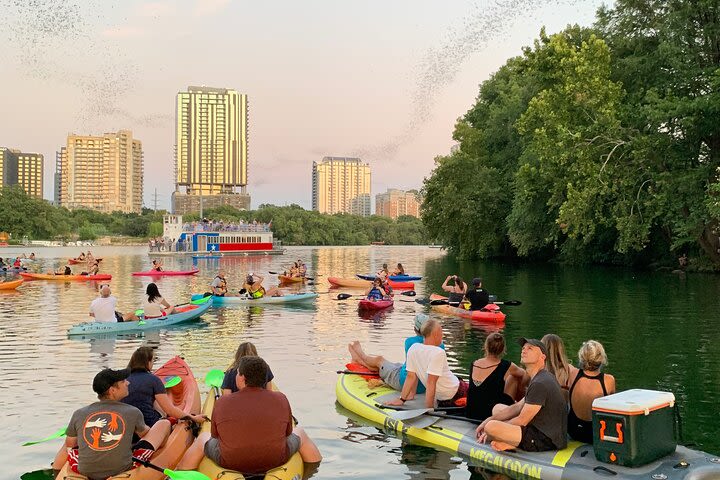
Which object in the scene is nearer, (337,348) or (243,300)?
(337,348)

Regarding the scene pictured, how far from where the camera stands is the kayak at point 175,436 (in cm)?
693

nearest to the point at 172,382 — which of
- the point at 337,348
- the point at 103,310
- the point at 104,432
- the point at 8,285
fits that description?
the point at 104,432

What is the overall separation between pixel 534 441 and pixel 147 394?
460 cm

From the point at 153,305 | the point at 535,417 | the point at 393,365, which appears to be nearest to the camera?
the point at 535,417

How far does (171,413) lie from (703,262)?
42.5 metres

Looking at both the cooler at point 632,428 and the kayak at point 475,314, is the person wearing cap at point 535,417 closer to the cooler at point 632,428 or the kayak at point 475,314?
the cooler at point 632,428

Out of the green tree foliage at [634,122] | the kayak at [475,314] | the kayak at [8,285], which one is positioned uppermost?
the green tree foliage at [634,122]

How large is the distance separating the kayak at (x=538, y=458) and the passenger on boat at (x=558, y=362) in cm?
72

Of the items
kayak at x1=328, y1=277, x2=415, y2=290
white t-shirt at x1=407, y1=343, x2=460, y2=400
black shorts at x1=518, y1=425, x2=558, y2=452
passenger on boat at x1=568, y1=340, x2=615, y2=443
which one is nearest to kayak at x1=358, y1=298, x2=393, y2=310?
kayak at x1=328, y1=277, x2=415, y2=290

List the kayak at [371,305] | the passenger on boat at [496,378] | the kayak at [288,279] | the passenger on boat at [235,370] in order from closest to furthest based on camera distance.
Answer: the passenger on boat at [235,370] < the passenger on boat at [496,378] < the kayak at [371,305] < the kayak at [288,279]

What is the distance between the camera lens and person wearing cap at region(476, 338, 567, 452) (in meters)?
7.82

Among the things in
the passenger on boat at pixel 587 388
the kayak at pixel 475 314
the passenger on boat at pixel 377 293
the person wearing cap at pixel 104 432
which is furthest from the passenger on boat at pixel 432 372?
the passenger on boat at pixel 377 293

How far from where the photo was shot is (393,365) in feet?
37.7

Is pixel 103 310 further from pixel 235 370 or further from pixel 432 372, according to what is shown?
pixel 432 372
